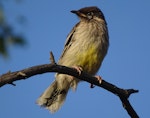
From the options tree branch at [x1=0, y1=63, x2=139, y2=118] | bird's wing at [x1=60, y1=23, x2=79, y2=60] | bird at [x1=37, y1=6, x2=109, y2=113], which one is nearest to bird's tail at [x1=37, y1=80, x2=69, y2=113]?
bird at [x1=37, y1=6, x2=109, y2=113]

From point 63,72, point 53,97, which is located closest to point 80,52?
point 53,97

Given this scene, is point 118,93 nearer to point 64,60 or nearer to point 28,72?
point 28,72

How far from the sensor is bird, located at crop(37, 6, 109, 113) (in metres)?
7.06

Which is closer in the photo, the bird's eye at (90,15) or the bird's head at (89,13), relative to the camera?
the bird's head at (89,13)

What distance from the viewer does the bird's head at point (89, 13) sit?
8180 millimetres

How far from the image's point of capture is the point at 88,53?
715 centimetres

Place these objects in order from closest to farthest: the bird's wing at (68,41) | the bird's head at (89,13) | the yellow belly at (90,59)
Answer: the yellow belly at (90,59), the bird's wing at (68,41), the bird's head at (89,13)

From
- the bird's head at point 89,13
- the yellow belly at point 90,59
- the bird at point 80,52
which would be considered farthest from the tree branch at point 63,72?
the bird's head at point 89,13

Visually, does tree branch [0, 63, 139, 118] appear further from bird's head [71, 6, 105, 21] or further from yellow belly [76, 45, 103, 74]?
bird's head [71, 6, 105, 21]

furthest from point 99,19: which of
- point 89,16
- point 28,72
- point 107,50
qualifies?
point 28,72

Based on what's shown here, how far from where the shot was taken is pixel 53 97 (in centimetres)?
729

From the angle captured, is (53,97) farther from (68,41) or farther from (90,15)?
(90,15)

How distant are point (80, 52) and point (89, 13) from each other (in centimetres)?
A: 141

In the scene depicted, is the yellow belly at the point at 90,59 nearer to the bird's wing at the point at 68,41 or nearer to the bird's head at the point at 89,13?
the bird's wing at the point at 68,41
